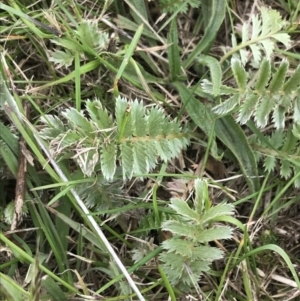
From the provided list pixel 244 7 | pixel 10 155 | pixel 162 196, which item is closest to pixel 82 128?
pixel 10 155

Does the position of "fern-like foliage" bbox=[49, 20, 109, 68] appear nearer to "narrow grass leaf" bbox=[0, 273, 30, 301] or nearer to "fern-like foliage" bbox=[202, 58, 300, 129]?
"fern-like foliage" bbox=[202, 58, 300, 129]

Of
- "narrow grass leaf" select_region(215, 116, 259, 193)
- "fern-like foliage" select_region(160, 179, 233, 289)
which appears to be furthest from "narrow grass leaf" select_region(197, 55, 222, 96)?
"fern-like foliage" select_region(160, 179, 233, 289)

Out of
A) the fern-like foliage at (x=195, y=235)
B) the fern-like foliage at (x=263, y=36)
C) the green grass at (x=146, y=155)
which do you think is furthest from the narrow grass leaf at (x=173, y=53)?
the fern-like foliage at (x=195, y=235)

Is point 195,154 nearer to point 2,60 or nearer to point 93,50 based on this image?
point 93,50

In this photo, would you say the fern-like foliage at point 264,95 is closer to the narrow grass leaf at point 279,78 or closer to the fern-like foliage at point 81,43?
the narrow grass leaf at point 279,78

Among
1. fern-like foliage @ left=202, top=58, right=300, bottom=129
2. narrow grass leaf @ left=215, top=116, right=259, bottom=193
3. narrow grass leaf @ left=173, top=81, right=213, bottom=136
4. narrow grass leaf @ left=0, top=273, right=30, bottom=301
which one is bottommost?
narrow grass leaf @ left=0, top=273, right=30, bottom=301

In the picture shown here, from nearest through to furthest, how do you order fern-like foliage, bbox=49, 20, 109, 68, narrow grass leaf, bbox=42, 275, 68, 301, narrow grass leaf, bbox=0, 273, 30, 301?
narrow grass leaf, bbox=0, 273, 30, 301 → narrow grass leaf, bbox=42, 275, 68, 301 → fern-like foliage, bbox=49, 20, 109, 68

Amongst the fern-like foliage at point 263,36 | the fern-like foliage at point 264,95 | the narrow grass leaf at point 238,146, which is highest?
the fern-like foliage at point 263,36

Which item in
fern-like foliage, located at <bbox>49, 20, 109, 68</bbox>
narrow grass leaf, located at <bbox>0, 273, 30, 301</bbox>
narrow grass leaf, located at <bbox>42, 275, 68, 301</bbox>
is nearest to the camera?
narrow grass leaf, located at <bbox>0, 273, 30, 301</bbox>

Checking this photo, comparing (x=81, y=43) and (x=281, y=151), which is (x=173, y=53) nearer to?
(x=81, y=43)
